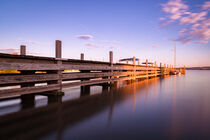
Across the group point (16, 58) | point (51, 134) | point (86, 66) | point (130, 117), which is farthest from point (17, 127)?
point (86, 66)

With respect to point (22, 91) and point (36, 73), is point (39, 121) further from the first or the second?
point (36, 73)

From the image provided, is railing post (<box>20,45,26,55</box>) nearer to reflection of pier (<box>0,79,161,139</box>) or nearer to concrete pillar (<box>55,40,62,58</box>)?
concrete pillar (<box>55,40,62,58</box>)

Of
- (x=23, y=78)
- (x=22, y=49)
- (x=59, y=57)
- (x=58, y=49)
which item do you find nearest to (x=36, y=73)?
(x=23, y=78)

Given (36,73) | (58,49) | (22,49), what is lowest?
(36,73)

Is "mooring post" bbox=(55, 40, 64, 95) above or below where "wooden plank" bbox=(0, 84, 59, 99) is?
above

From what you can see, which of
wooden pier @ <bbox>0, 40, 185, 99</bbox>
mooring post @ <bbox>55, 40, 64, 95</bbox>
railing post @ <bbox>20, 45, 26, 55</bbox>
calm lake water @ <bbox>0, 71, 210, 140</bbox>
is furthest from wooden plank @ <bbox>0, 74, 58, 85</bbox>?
railing post @ <bbox>20, 45, 26, 55</bbox>

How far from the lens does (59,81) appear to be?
7000 mm

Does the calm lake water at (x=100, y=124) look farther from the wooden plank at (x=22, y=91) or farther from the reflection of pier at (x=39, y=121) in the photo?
the wooden plank at (x=22, y=91)

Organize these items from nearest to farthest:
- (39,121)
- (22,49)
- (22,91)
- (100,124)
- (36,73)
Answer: (100,124)
(39,121)
(22,91)
(36,73)
(22,49)

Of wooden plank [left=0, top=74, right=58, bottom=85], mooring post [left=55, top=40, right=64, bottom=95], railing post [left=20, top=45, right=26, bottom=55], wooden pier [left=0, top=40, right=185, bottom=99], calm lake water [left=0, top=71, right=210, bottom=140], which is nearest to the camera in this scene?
calm lake water [left=0, top=71, right=210, bottom=140]

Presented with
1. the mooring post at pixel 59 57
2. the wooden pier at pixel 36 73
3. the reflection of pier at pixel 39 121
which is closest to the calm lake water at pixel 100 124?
the reflection of pier at pixel 39 121

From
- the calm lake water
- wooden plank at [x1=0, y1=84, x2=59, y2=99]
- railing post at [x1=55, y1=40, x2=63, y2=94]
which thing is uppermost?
railing post at [x1=55, y1=40, x2=63, y2=94]

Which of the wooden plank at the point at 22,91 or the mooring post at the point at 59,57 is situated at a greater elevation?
the mooring post at the point at 59,57

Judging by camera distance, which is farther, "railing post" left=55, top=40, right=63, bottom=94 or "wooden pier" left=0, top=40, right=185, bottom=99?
"railing post" left=55, top=40, right=63, bottom=94
